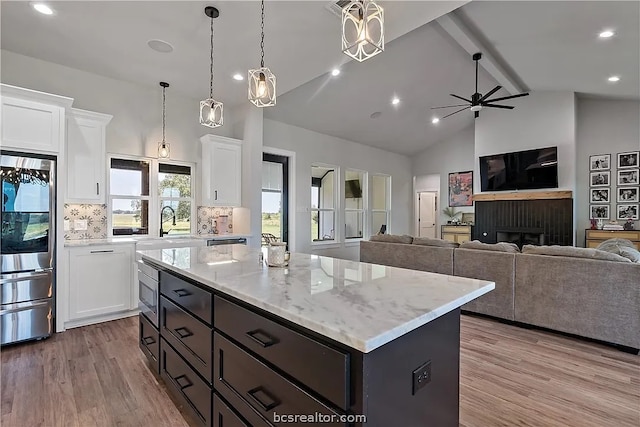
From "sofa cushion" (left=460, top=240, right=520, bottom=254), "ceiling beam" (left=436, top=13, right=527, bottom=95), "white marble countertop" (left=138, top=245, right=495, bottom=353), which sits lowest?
"sofa cushion" (left=460, top=240, right=520, bottom=254)

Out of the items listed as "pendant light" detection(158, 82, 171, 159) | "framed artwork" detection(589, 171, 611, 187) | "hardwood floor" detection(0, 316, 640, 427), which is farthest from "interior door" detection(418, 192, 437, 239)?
"pendant light" detection(158, 82, 171, 159)

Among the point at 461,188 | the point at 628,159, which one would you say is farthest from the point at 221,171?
the point at 628,159

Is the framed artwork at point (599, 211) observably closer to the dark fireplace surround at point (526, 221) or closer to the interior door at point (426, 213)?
the dark fireplace surround at point (526, 221)

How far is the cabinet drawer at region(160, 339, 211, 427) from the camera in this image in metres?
1.66

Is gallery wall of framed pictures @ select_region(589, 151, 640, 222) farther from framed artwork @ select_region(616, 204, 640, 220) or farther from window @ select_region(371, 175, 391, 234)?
window @ select_region(371, 175, 391, 234)

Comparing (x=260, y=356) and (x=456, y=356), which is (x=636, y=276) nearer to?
(x=456, y=356)

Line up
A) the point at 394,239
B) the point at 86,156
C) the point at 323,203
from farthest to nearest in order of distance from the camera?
the point at 323,203 < the point at 394,239 < the point at 86,156

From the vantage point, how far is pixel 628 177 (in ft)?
19.8

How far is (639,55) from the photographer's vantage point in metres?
4.35

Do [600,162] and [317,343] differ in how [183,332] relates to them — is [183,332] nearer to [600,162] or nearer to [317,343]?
[317,343]

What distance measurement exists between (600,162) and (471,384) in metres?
6.45

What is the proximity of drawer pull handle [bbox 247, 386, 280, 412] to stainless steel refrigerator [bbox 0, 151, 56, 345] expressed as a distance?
315 centimetres

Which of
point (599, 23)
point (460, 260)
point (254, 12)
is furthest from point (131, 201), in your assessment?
point (599, 23)

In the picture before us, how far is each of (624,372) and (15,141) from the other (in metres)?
5.71
